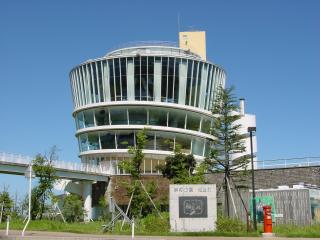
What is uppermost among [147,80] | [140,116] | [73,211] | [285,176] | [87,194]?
[147,80]

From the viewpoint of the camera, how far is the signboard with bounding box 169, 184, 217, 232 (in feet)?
96.5

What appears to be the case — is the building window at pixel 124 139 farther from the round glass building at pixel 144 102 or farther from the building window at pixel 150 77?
the building window at pixel 150 77

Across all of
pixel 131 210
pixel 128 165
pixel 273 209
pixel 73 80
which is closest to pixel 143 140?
pixel 128 165

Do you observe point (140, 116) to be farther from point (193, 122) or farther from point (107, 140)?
point (193, 122)

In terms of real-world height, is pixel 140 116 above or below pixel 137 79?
below

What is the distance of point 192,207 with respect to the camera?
29.6m

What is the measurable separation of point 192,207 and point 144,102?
39.6m

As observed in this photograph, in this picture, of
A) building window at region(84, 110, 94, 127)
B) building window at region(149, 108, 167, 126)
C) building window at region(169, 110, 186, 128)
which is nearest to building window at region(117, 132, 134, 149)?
building window at region(149, 108, 167, 126)

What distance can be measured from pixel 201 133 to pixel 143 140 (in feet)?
94.9

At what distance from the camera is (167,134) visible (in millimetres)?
70188

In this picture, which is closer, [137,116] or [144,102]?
[144,102]

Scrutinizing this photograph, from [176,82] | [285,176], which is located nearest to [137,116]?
[176,82]

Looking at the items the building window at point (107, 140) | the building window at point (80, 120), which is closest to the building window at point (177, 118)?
the building window at point (107, 140)

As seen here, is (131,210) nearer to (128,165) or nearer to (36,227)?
(128,165)
